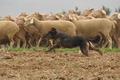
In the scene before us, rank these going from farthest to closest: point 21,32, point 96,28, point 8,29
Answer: point 21,32 < point 96,28 < point 8,29

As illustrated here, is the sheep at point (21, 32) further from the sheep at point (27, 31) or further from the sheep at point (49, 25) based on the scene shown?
the sheep at point (49, 25)

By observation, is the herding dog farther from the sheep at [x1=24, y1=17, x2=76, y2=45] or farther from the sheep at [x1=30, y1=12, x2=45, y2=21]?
the sheep at [x1=30, y1=12, x2=45, y2=21]

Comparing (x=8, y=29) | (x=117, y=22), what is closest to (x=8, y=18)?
(x=8, y=29)

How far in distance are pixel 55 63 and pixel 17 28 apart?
8233 mm

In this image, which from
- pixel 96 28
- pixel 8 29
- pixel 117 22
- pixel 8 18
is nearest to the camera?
pixel 8 29

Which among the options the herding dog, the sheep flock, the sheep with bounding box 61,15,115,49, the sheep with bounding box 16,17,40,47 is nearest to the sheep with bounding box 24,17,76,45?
the sheep flock

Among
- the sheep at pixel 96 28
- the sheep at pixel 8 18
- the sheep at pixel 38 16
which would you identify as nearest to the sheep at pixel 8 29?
the sheep at pixel 8 18

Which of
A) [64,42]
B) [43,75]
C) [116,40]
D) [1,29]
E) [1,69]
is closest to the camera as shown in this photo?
[43,75]

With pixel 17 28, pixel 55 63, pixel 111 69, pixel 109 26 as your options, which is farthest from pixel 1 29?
pixel 111 69

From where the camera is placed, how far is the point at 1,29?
14.8 m

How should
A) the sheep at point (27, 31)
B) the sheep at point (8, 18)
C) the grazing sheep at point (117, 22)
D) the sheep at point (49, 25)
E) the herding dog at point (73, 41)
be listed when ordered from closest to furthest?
the herding dog at point (73, 41) < the sheep at point (49, 25) < the sheep at point (27, 31) < the grazing sheep at point (117, 22) < the sheep at point (8, 18)

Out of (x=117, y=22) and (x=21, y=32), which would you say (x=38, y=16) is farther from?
(x=117, y=22)

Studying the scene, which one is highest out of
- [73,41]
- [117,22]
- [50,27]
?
[73,41]

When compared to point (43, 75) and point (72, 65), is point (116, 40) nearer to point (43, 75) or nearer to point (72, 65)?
point (72, 65)
